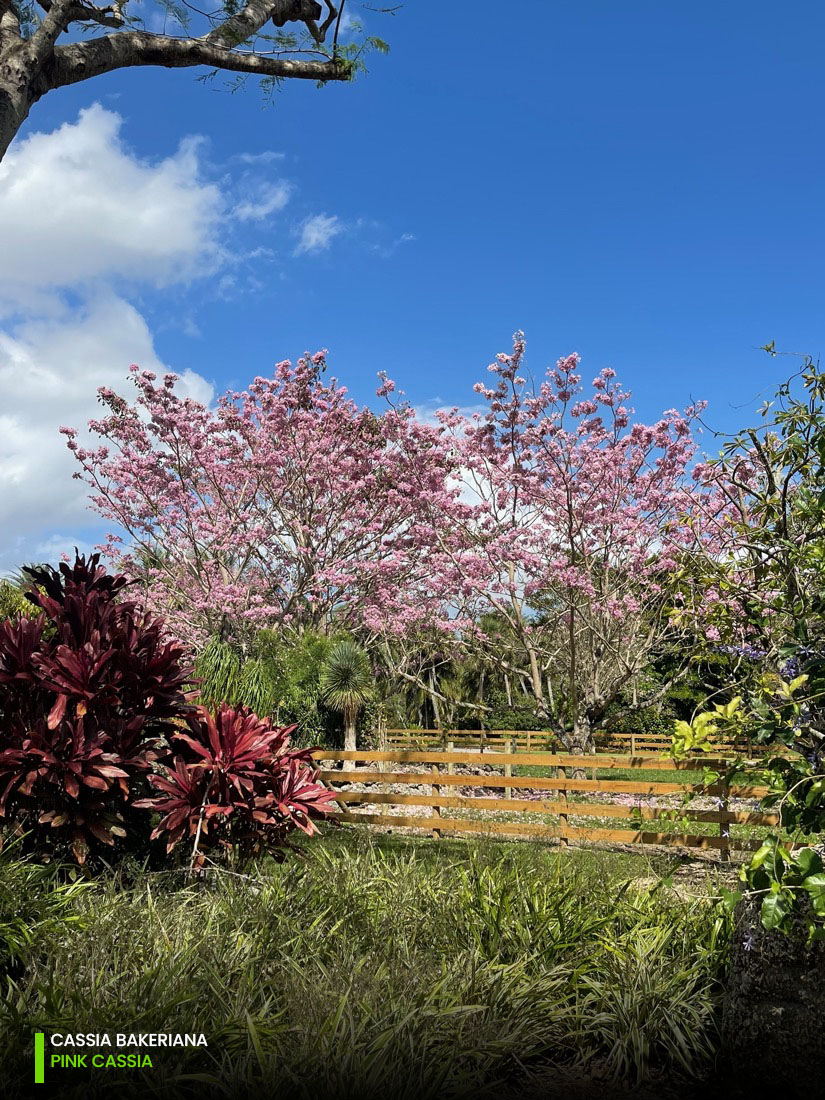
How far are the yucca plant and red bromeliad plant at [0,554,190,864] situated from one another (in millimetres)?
11247

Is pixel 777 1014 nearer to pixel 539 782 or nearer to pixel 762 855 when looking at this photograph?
pixel 762 855

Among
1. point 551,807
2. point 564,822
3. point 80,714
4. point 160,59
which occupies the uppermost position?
point 160,59

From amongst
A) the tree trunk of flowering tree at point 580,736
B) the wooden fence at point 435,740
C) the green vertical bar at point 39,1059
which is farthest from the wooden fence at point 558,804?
the wooden fence at point 435,740

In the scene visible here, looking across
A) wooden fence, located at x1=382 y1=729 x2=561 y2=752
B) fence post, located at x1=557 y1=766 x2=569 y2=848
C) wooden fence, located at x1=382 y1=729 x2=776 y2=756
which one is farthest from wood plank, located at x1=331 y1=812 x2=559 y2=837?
wooden fence, located at x1=382 y1=729 x2=776 y2=756

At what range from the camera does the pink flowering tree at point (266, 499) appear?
1712 centimetres

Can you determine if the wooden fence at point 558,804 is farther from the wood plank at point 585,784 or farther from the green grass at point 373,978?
the green grass at point 373,978

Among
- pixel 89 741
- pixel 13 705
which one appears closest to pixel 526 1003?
pixel 89 741

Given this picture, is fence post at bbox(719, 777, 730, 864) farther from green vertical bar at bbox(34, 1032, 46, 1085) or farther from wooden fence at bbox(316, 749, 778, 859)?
green vertical bar at bbox(34, 1032, 46, 1085)

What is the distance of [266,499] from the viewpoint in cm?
1817

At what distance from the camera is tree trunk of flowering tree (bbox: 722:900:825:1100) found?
3451 millimetres

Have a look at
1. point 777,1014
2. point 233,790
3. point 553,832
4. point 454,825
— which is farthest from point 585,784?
point 777,1014

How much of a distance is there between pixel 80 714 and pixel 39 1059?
2.25 meters

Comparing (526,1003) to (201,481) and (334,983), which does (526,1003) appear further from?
(201,481)

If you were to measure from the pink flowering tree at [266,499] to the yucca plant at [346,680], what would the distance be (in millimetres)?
1365
